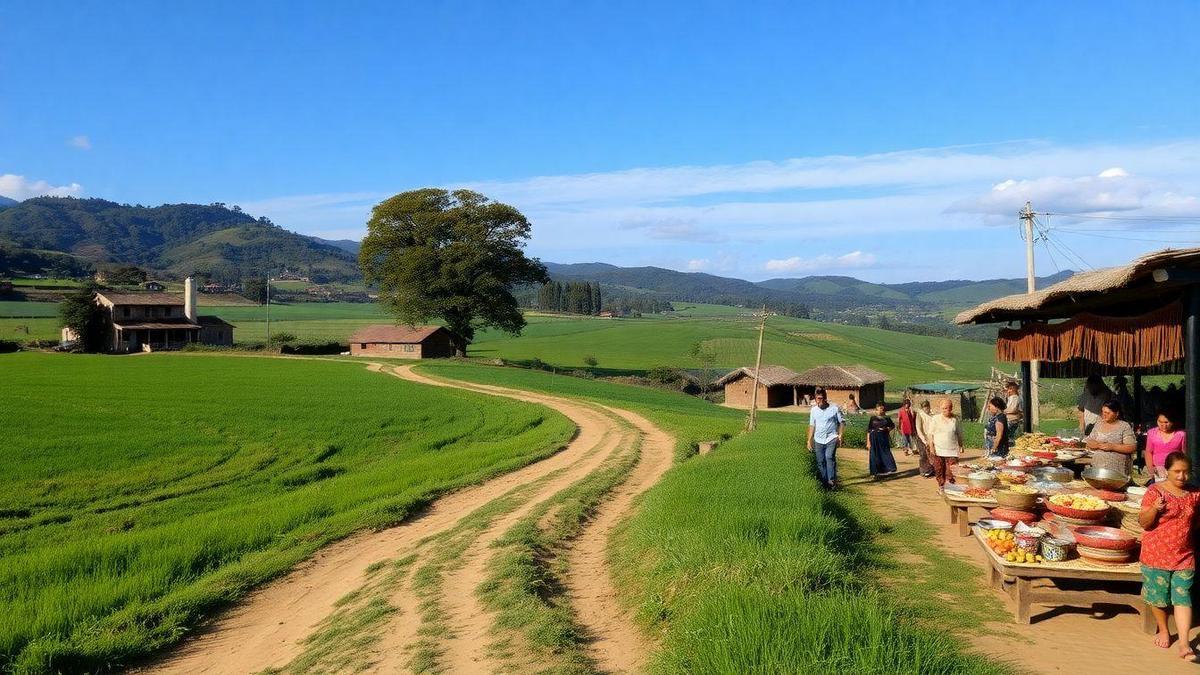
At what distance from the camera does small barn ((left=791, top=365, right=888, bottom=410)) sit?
51594mm

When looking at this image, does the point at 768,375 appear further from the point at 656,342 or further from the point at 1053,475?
the point at 656,342

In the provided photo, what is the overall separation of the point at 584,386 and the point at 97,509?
29318 mm

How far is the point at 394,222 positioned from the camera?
57.1 meters

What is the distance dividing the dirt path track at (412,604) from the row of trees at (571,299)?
14365cm

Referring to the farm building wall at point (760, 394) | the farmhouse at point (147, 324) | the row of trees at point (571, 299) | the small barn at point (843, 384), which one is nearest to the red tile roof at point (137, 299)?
the farmhouse at point (147, 324)

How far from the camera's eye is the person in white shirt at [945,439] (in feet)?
41.9

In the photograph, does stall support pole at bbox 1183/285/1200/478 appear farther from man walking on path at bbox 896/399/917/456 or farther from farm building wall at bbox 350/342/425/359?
farm building wall at bbox 350/342/425/359

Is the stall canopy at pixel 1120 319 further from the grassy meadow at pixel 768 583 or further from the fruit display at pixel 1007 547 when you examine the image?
the grassy meadow at pixel 768 583

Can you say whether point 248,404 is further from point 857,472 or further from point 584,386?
point 857,472

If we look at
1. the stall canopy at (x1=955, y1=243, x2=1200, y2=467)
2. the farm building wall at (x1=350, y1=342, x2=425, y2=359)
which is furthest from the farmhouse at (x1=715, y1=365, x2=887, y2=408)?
the stall canopy at (x1=955, y1=243, x2=1200, y2=467)

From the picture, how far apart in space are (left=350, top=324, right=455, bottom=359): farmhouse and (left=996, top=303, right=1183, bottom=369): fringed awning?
51670 mm

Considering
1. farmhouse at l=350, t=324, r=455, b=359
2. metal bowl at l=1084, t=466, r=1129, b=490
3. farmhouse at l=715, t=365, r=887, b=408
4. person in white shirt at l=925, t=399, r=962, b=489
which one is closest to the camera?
metal bowl at l=1084, t=466, r=1129, b=490

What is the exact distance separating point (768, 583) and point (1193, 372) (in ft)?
18.1

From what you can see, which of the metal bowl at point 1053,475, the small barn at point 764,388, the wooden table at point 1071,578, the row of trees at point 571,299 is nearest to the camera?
the wooden table at point 1071,578
